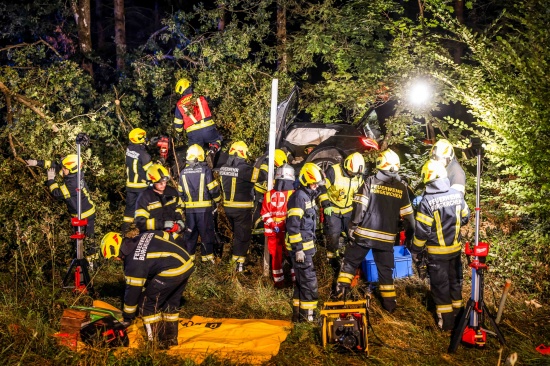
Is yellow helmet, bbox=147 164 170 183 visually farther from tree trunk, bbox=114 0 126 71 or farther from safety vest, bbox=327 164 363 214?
tree trunk, bbox=114 0 126 71

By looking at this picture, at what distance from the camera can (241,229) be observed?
9242mm

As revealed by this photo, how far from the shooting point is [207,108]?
10.4m

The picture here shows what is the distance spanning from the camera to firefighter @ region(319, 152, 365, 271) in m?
8.57

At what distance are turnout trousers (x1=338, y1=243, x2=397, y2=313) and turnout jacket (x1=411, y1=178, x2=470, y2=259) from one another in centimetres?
76

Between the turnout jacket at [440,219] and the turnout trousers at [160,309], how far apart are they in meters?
2.87

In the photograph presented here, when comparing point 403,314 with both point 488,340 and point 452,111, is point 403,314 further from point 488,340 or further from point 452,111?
point 452,111

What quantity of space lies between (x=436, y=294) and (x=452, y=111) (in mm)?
12394

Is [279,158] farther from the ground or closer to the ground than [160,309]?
farther from the ground

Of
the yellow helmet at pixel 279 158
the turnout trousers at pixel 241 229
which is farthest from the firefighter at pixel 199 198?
the yellow helmet at pixel 279 158

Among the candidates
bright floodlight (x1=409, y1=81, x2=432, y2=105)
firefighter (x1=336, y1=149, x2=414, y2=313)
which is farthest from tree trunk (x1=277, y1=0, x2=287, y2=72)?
firefighter (x1=336, y1=149, x2=414, y2=313)

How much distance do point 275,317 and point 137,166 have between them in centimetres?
403

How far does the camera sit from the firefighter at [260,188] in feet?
29.4

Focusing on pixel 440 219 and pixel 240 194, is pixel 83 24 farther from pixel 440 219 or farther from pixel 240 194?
pixel 440 219

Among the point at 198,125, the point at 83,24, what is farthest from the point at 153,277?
the point at 83,24
